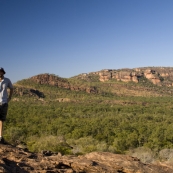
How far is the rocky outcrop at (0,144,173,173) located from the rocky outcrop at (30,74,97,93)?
4094 inches

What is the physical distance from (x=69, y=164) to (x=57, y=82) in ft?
360

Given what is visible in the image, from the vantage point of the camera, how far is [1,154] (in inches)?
207

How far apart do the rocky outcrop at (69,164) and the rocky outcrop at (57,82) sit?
103989 mm

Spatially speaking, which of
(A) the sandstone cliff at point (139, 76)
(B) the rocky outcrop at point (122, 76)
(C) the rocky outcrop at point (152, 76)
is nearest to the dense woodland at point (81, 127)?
(B) the rocky outcrop at point (122, 76)

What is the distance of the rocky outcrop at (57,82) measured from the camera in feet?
367

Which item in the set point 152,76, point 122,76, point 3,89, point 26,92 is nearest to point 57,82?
point 26,92

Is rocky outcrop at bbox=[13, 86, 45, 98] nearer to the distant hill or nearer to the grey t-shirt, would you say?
the distant hill

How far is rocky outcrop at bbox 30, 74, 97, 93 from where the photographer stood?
112000 millimetres

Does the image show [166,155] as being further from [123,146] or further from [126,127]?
[126,127]

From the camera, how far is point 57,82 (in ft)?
375

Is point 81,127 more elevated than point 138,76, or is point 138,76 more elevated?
point 138,76

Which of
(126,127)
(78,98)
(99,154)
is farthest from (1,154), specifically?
(78,98)

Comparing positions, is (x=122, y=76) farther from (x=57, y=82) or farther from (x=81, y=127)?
(x=81, y=127)

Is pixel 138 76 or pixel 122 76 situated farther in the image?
pixel 138 76
